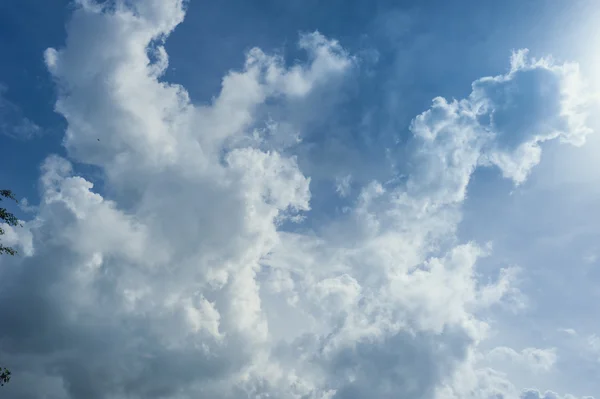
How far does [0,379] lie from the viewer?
50469 millimetres

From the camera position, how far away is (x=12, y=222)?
48625 millimetres

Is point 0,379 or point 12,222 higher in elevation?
Answer: point 12,222

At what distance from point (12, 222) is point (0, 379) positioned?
22.2m
